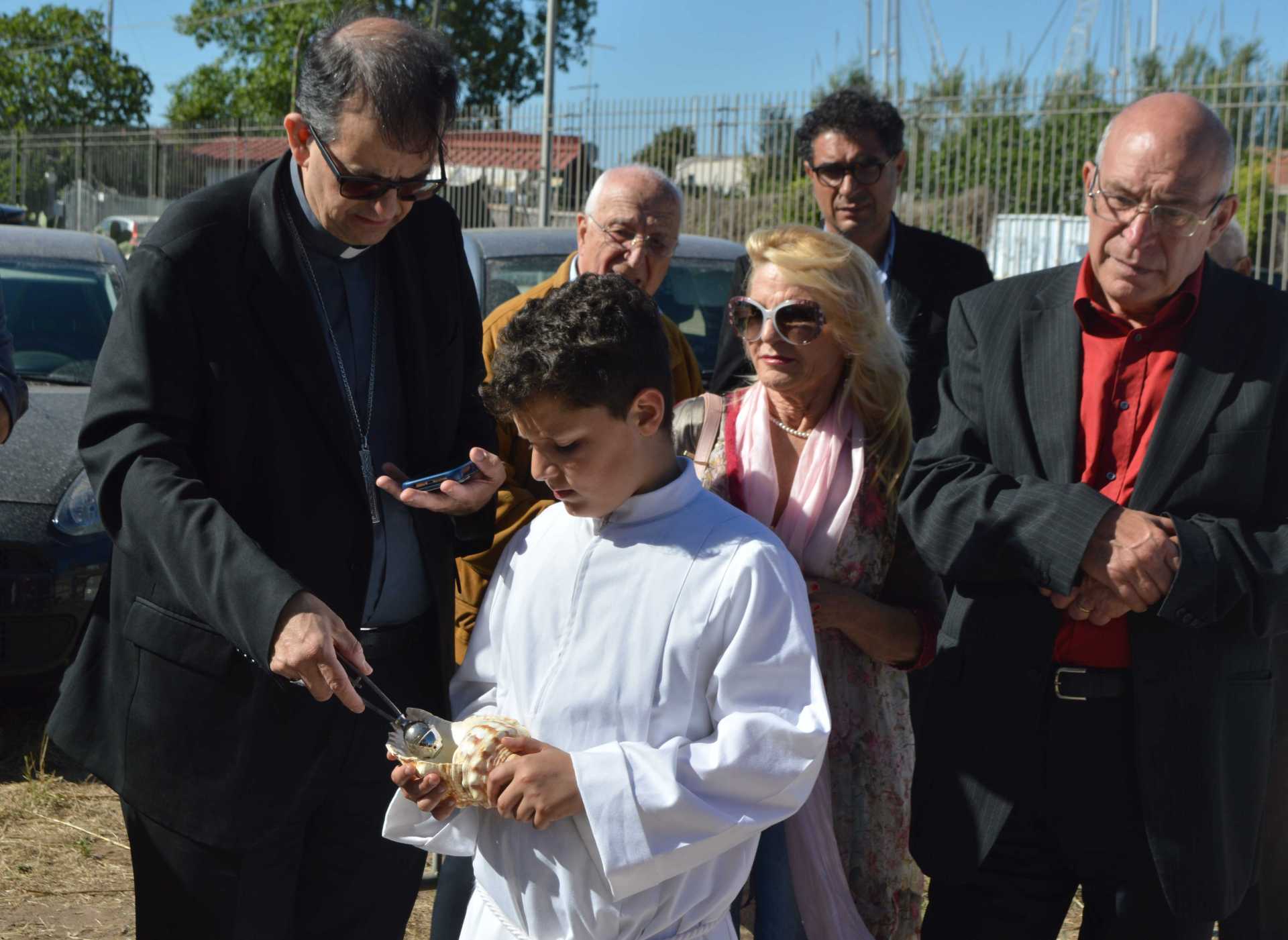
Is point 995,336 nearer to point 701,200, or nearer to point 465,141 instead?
point 701,200

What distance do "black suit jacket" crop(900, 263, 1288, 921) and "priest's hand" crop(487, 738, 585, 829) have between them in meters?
0.93

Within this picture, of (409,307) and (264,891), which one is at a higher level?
(409,307)

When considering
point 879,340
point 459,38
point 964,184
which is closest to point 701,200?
point 964,184

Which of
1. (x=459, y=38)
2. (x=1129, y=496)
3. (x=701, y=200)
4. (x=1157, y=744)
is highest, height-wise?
(x=459, y=38)

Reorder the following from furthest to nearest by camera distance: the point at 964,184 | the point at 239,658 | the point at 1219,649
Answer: the point at 964,184, the point at 1219,649, the point at 239,658

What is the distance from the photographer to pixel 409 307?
2596 mm

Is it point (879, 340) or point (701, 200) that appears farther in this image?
point (701, 200)

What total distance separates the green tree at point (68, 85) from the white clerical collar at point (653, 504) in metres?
41.1

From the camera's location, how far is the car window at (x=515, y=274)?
6.22m

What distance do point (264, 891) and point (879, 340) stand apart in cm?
170

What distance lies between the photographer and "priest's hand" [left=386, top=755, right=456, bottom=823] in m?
2.07

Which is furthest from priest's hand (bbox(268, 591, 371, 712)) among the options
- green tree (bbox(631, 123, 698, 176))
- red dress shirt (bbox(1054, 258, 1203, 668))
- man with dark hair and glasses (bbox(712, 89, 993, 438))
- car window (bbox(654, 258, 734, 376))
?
green tree (bbox(631, 123, 698, 176))

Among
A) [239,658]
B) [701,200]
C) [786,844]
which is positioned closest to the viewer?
[239,658]

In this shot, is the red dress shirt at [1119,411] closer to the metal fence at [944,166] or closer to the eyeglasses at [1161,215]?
the eyeglasses at [1161,215]
